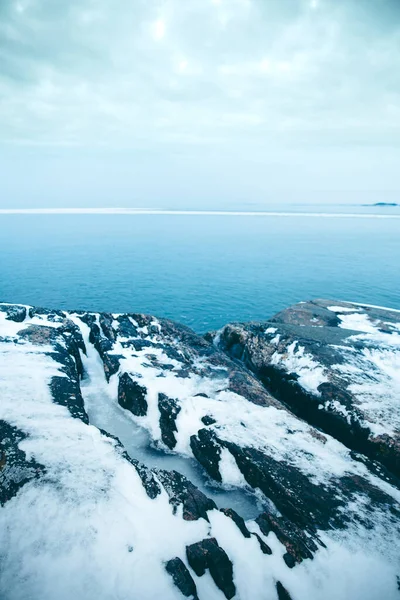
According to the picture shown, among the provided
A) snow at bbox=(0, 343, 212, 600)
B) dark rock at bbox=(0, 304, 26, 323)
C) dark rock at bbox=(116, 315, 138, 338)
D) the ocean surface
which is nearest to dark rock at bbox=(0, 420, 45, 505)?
snow at bbox=(0, 343, 212, 600)

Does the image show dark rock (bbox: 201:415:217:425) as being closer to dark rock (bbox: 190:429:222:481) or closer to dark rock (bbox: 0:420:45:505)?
dark rock (bbox: 190:429:222:481)

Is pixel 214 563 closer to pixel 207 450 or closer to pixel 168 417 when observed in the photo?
pixel 207 450

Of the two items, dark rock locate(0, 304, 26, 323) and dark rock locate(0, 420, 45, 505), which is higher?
dark rock locate(0, 304, 26, 323)

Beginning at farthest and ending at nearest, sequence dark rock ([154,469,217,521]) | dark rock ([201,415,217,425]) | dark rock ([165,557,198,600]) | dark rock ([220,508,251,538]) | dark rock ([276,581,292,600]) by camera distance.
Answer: dark rock ([201,415,217,425]), dark rock ([154,469,217,521]), dark rock ([220,508,251,538]), dark rock ([276,581,292,600]), dark rock ([165,557,198,600])

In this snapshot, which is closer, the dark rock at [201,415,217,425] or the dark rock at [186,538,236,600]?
the dark rock at [186,538,236,600]

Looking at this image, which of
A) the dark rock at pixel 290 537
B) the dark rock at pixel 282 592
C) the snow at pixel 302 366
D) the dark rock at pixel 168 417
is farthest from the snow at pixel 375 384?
the dark rock at pixel 168 417

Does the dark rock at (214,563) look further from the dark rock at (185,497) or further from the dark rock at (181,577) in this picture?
the dark rock at (185,497)

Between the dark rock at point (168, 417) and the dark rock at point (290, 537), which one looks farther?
the dark rock at point (168, 417)

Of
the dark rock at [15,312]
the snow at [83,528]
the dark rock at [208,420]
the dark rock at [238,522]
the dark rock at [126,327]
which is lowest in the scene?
the dark rock at [238,522]
